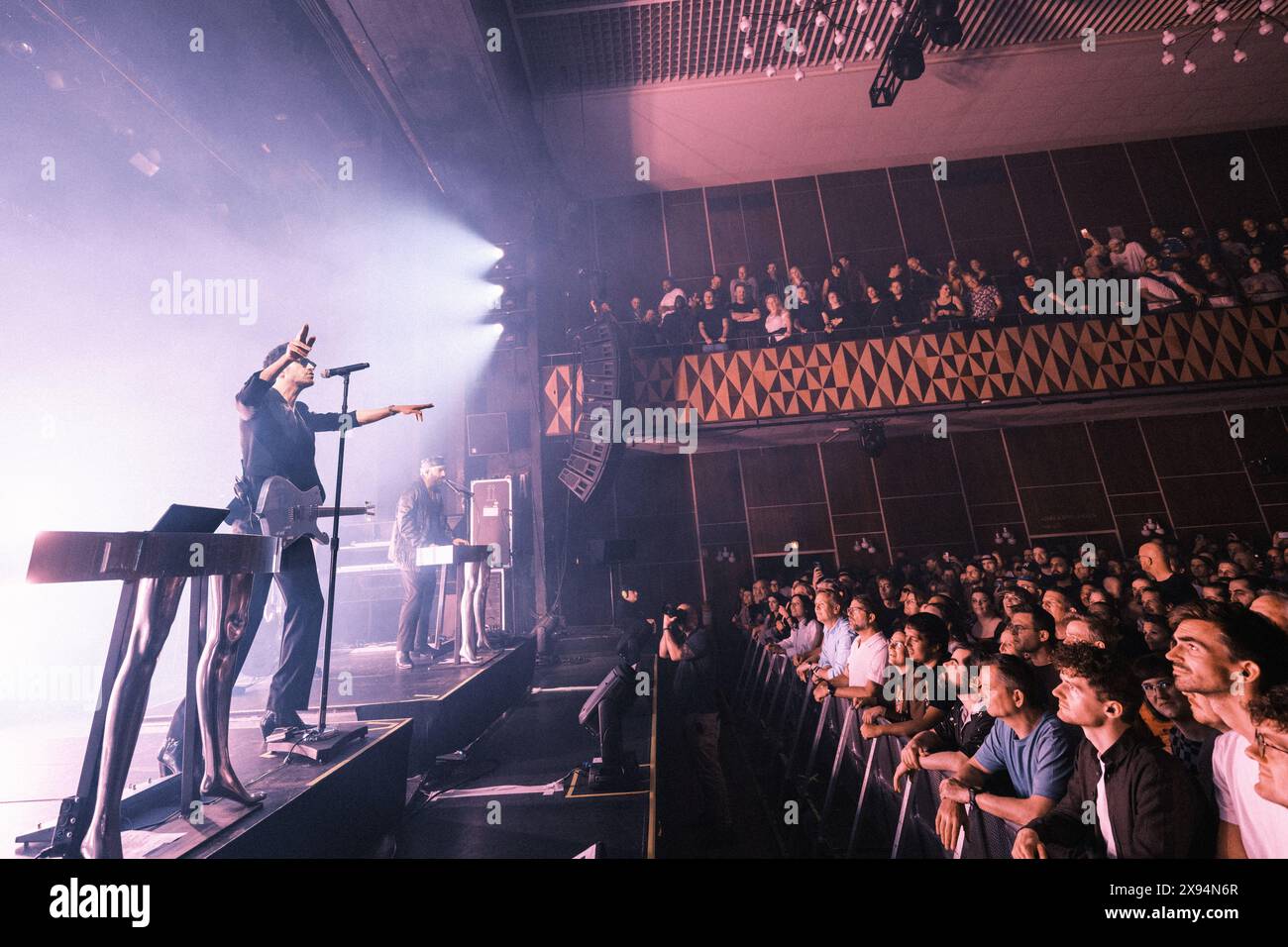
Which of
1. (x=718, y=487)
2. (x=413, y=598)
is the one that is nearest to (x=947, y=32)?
(x=718, y=487)

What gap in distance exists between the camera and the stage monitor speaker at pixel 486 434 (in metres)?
8.58

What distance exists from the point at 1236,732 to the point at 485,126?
354 inches

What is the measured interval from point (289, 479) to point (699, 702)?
3.13 metres

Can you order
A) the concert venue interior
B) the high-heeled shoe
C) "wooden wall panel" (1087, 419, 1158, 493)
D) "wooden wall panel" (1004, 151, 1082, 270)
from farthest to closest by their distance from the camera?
"wooden wall panel" (1004, 151, 1082, 270), "wooden wall panel" (1087, 419, 1158, 493), the high-heeled shoe, the concert venue interior

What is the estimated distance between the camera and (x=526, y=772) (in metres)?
3.17

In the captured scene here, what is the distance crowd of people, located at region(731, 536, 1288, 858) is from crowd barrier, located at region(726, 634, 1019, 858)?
0.33ft

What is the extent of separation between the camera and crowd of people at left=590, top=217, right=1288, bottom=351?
7.86m

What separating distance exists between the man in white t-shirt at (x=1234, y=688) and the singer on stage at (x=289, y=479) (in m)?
3.65

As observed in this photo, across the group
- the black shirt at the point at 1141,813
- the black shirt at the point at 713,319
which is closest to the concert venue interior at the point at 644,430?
the black shirt at the point at 1141,813

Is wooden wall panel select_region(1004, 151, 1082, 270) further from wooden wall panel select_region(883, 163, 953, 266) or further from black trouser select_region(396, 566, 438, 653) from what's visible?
black trouser select_region(396, 566, 438, 653)

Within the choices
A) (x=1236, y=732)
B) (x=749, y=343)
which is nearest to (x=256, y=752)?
(x=1236, y=732)

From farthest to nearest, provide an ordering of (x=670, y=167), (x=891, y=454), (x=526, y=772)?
(x=670, y=167) < (x=891, y=454) < (x=526, y=772)

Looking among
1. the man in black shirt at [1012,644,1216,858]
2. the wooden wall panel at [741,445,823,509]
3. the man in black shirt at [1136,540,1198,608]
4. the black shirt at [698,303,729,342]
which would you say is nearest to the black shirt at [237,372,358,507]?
the man in black shirt at [1012,644,1216,858]
